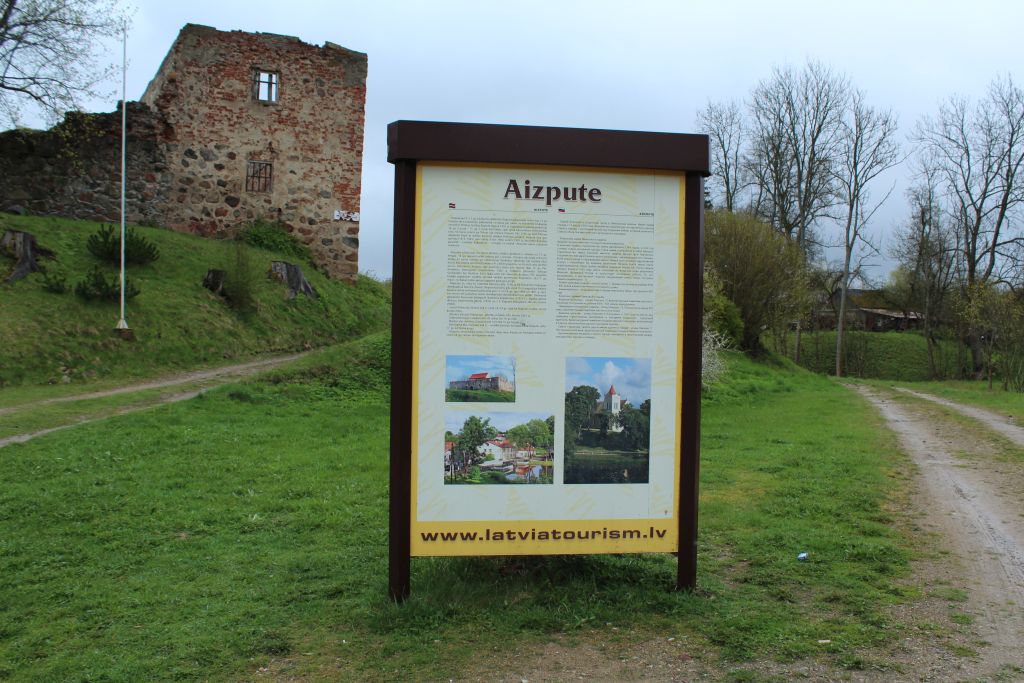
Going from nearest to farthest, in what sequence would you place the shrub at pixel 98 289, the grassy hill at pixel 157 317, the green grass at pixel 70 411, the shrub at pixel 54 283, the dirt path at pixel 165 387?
the green grass at pixel 70 411
the dirt path at pixel 165 387
the grassy hill at pixel 157 317
the shrub at pixel 54 283
the shrub at pixel 98 289

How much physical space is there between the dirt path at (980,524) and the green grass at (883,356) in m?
30.3

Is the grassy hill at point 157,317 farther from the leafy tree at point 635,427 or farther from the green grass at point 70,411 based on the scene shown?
the leafy tree at point 635,427

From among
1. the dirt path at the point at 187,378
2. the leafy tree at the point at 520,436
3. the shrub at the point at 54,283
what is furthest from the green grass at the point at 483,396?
the shrub at the point at 54,283

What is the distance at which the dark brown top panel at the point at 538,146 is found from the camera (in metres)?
4.64

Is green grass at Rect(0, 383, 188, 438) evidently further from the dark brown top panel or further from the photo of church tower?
the photo of church tower

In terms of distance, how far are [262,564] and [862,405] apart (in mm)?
15377

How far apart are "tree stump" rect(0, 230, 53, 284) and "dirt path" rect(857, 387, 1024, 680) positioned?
50.6 feet

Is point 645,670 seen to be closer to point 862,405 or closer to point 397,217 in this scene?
point 397,217

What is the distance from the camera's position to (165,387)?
13719 mm

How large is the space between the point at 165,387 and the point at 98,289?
3.40m

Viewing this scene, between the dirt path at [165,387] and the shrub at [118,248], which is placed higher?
the shrub at [118,248]

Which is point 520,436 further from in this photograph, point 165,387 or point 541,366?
point 165,387

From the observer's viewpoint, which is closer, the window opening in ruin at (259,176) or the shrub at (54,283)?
Answer: the shrub at (54,283)

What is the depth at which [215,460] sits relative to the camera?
892 centimetres
